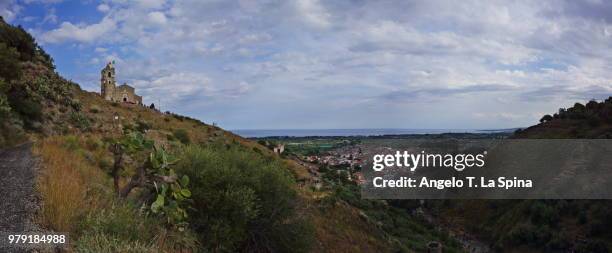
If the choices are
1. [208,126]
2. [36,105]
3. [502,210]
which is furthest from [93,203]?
[502,210]

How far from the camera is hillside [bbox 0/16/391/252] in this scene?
A: 596cm

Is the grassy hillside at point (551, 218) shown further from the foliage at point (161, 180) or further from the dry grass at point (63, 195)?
the dry grass at point (63, 195)

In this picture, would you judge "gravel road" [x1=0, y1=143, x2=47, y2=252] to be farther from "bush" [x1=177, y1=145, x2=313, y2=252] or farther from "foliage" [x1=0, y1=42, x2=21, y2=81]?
"foliage" [x1=0, y1=42, x2=21, y2=81]

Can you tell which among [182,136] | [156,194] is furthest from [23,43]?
[156,194]

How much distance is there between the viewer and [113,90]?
41156 mm

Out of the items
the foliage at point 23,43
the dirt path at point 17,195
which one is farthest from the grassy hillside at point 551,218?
the foliage at point 23,43

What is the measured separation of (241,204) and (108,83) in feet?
113

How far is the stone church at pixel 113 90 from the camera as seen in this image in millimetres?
40062

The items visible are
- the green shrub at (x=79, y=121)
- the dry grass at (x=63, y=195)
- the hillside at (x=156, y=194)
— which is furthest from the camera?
the green shrub at (x=79, y=121)

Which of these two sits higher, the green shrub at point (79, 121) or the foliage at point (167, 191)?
the green shrub at point (79, 121)

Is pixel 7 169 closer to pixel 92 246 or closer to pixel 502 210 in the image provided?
pixel 92 246
